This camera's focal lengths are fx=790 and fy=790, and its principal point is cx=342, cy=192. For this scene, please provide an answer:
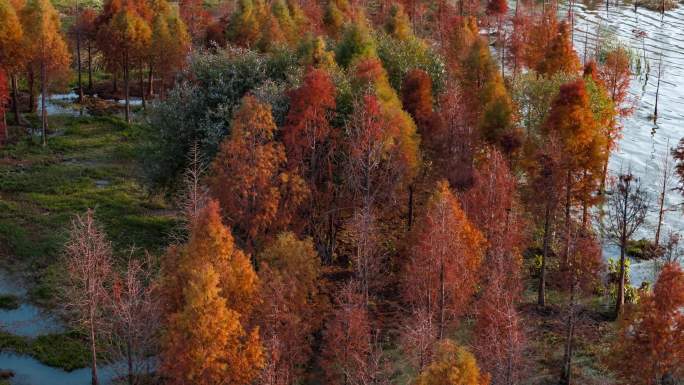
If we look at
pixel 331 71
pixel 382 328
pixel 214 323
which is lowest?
pixel 382 328

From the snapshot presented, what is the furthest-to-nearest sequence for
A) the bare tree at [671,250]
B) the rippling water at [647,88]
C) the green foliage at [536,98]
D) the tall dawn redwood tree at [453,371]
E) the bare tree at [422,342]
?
the rippling water at [647,88]
the green foliage at [536,98]
the bare tree at [671,250]
the bare tree at [422,342]
the tall dawn redwood tree at [453,371]

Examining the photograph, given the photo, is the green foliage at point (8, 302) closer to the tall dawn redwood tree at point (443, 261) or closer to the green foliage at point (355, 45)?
the tall dawn redwood tree at point (443, 261)

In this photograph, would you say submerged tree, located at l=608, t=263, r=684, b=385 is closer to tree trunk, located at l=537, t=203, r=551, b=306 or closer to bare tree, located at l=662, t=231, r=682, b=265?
bare tree, located at l=662, t=231, r=682, b=265

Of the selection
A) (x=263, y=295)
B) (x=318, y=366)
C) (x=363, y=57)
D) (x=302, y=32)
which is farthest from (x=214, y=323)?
(x=302, y=32)

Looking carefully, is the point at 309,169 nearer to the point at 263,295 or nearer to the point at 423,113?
the point at 423,113

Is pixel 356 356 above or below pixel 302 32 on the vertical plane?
below

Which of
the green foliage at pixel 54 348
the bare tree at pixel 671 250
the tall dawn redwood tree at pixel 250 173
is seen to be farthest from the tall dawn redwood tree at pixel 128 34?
the bare tree at pixel 671 250
